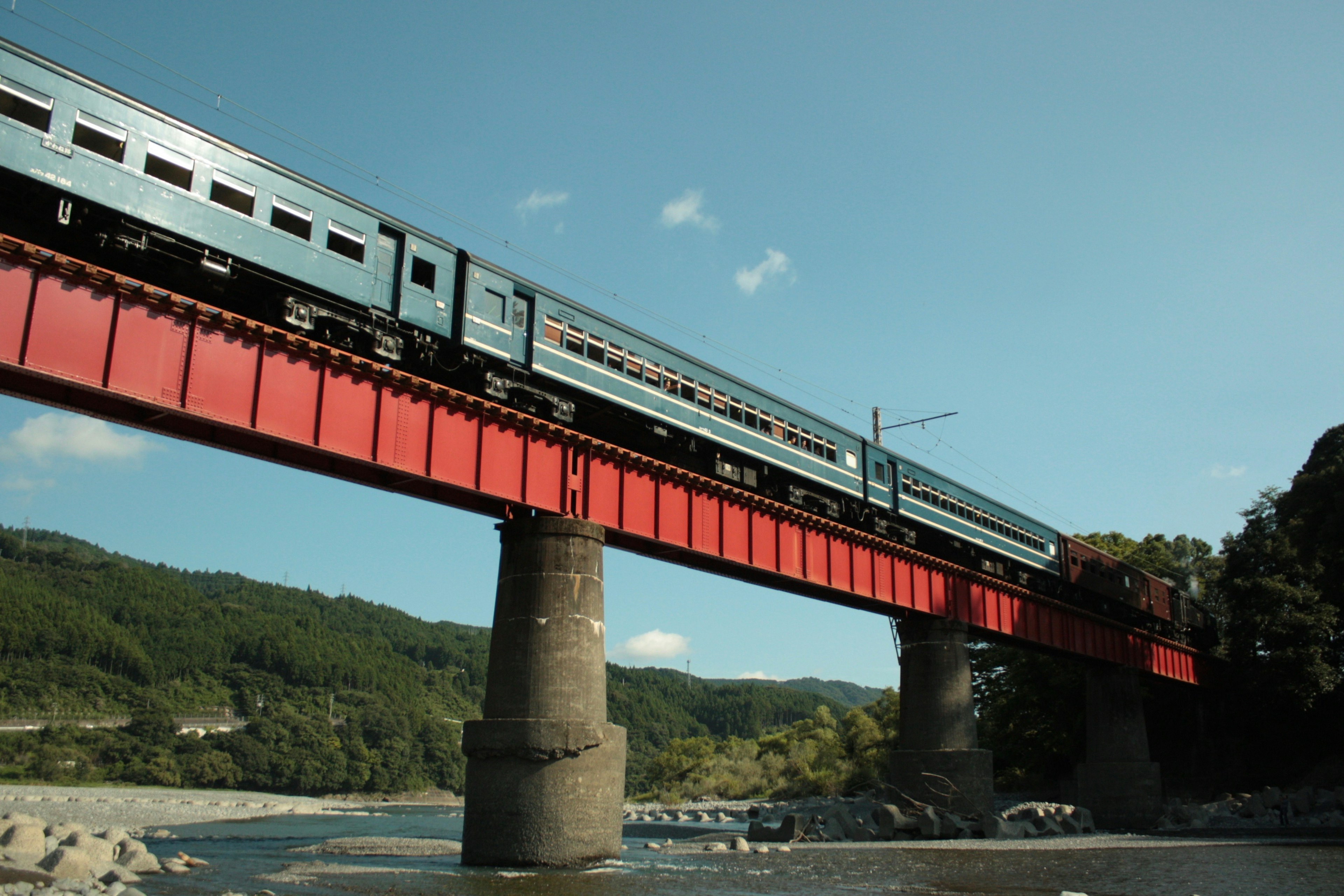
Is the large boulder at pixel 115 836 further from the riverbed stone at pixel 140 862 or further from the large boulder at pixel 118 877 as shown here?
the large boulder at pixel 118 877

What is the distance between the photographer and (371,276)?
2250cm

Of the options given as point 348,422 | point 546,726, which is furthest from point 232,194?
point 546,726

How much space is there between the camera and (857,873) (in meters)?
22.3

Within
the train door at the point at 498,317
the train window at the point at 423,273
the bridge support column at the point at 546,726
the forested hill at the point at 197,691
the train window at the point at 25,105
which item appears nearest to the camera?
the train window at the point at 25,105

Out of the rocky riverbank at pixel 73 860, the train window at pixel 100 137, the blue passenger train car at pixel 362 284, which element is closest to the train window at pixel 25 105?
the blue passenger train car at pixel 362 284

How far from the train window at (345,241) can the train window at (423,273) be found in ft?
4.50

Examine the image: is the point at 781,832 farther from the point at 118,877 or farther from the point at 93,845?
the point at 118,877

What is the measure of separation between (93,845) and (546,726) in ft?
29.0

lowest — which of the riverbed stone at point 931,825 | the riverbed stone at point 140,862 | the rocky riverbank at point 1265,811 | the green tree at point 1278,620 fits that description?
the rocky riverbank at point 1265,811

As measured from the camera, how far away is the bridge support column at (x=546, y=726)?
67.2 feet

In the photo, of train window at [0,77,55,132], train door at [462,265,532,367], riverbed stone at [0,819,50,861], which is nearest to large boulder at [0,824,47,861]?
riverbed stone at [0,819,50,861]

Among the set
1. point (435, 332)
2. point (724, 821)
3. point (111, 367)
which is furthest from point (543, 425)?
point (724, 821)

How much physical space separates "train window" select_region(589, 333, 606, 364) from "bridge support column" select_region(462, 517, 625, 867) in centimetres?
569

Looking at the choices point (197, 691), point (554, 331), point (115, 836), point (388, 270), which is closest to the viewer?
point (115, 836)
